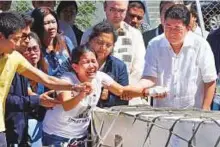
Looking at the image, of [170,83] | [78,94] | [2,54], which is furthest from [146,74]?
[2,54]

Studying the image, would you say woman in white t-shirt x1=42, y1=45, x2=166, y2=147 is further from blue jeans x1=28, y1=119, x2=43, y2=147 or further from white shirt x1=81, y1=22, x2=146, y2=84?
white shirt x1=81, y1=22, x2=146, y2=84

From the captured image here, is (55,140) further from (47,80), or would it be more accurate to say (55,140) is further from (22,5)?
(22,5)

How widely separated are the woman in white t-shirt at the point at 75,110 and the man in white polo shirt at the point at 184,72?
0.63m

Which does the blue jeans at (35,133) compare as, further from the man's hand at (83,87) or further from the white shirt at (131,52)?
the white shirt at (131,52)

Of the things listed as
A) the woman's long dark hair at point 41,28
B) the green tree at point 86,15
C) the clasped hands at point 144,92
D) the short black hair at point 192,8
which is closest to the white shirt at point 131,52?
the woman's long dark hair at point 41,28

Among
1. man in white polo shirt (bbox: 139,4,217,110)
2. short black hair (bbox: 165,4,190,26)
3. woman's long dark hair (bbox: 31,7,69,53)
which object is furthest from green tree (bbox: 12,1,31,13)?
short black hair (bbox: 165,4,190,26)

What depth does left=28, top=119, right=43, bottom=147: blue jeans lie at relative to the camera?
5395mm

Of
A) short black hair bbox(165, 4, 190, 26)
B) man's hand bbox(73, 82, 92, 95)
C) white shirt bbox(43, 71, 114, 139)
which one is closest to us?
man's hand bbox(73, 82, 92, 95)

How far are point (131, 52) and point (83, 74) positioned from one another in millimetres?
1446

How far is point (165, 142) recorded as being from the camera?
4.15 metres

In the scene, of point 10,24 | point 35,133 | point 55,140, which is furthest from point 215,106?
point 10,24

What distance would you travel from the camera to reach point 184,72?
219 inches

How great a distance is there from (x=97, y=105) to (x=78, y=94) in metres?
0.42

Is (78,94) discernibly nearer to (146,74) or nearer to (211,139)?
(146,74)
